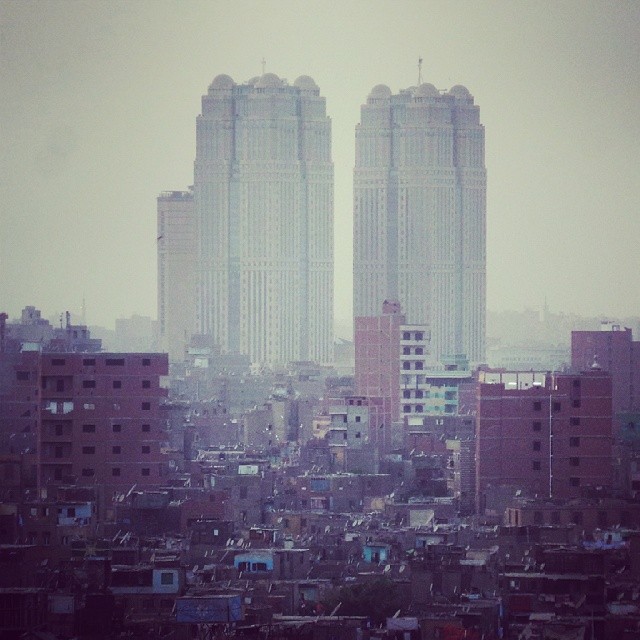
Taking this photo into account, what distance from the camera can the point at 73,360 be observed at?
2302 inches

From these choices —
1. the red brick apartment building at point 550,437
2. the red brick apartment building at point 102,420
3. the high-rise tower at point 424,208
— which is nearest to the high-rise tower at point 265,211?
the high-rise tower at point 424,208

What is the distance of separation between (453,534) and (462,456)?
10.8 meters

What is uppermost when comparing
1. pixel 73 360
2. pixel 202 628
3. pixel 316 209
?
pixel 316 209

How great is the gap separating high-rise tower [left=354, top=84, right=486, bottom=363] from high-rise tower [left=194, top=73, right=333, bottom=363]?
307 cm

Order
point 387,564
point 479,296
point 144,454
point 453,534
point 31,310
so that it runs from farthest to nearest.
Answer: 1. point 479,296
2. point 31,310
3. point 144,454
4. point 453,534
5. point 387,564

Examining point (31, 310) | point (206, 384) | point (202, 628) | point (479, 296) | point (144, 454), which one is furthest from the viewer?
point (479, 296)

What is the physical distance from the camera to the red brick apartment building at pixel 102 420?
5769 centimetres

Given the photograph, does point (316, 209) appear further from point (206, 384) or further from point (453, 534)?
point (453, 534)

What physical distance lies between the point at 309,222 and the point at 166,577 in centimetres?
9074

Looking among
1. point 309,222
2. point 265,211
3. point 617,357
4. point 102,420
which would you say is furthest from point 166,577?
point 265,211

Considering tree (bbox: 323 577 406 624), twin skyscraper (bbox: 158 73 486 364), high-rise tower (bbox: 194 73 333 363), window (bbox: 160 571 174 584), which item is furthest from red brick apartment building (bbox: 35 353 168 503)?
high-rise tower (bbox: 194 73 333 363)

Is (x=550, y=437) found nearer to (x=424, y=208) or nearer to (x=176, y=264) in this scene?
(x=424, y=208)

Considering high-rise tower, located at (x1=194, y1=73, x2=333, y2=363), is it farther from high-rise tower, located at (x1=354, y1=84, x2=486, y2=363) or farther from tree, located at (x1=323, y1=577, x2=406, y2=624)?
tree, located at (x1=323, y1=577, x2=406, y2=624)

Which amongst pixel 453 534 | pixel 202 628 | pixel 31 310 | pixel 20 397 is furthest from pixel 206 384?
pixel 202 628
